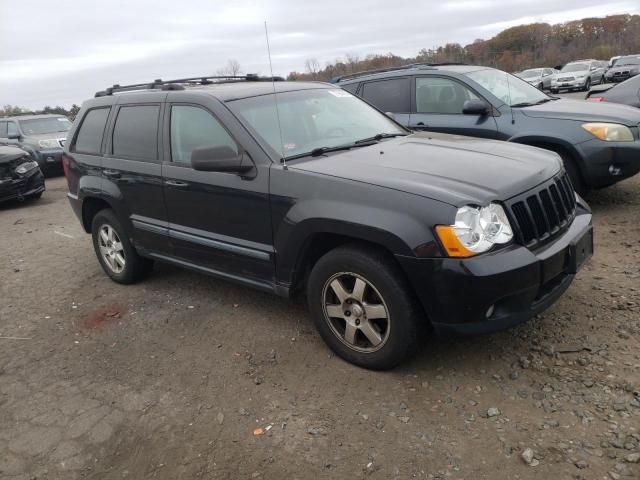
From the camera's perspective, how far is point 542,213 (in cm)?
310

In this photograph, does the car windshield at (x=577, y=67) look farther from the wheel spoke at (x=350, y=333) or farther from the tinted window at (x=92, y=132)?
the wheel spoke at (x=350, y=333)

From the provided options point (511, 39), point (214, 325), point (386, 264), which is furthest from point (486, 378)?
point (511, 39)

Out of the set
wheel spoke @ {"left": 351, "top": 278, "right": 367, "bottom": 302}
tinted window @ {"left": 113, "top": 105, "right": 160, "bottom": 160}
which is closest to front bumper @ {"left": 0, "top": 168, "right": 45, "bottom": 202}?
tinted window @ {"left": 113, "top": 105, "right": 160, "bottom": 160}

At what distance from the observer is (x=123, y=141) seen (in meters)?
4.62

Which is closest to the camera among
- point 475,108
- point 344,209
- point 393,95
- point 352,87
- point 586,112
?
point 344,209

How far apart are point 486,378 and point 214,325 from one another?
2.06 metres

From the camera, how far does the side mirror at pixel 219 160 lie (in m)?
3.41

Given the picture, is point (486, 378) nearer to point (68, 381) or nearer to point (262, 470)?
point (262, 470)

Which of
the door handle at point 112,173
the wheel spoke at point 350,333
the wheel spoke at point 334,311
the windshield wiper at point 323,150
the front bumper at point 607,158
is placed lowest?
the wheel spoke at point 350,333

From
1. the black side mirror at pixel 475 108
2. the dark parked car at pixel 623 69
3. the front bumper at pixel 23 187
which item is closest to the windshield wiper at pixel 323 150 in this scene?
the black side mirror at pixel 475 108

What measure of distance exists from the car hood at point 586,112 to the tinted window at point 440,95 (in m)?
0.73

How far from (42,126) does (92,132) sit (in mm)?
10734

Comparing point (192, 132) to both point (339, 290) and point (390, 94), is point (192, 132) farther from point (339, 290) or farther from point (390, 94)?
point (390, 94)

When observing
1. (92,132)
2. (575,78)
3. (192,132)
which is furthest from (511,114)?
(575,78)
